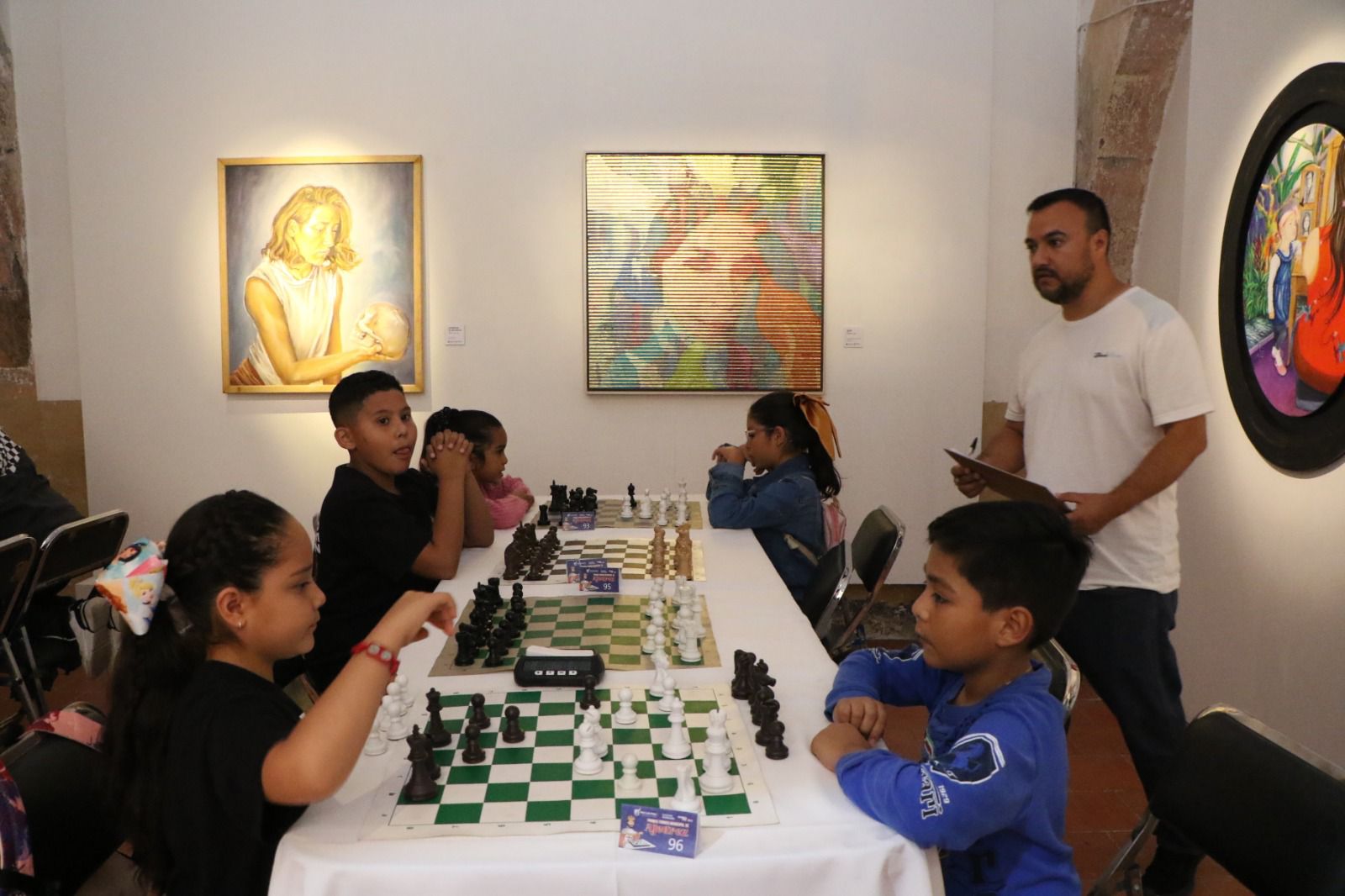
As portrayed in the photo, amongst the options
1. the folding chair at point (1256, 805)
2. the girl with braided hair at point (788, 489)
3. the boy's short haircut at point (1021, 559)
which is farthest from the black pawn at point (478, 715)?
the girl with braided hair at point (788, 489)

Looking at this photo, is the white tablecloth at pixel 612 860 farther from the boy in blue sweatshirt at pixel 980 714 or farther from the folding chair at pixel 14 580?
the folding chair at pixel 14 580

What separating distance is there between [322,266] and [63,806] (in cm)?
403

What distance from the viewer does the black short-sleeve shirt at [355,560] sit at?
2377 millimetres

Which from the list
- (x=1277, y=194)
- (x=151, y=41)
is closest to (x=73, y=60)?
(x=151, y=41)

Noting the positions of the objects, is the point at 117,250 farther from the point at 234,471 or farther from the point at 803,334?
the point at 803,334

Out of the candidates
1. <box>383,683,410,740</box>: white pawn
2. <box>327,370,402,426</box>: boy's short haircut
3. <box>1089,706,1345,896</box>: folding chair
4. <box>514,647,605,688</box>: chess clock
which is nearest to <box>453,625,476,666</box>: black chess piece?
<box>514,647,605,688</box>: chess clock

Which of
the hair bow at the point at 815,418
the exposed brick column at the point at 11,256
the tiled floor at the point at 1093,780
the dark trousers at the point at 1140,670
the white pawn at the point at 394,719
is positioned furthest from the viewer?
the exposed brick column at the point at 11,256

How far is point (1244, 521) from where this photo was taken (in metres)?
3.17

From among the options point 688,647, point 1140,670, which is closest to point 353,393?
point 688,647

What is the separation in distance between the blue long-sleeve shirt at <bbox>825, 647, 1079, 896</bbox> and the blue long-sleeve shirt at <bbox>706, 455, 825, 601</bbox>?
5.11ft

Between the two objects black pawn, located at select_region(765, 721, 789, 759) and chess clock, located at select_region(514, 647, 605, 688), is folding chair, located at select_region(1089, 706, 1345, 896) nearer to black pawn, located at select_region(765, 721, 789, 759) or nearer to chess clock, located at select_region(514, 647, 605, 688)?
black pawn, located at select_region(765, 721, 789, 759)

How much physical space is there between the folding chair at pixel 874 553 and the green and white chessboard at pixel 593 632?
749 millimetres

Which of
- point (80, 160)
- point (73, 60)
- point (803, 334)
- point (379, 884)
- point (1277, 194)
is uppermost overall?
point (73, 60)

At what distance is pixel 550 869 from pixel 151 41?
5.30 metres
